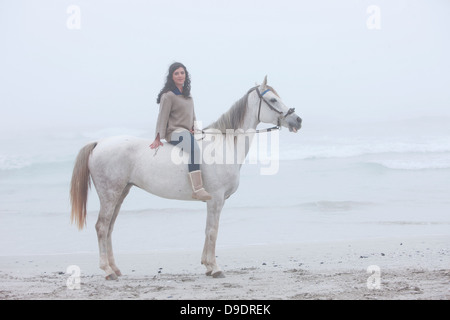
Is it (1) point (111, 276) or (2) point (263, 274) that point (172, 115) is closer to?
(1) point (111, 276)

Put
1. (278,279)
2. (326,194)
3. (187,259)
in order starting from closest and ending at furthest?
(278,279) < (187,259) < (326,194)

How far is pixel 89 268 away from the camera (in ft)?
22.0

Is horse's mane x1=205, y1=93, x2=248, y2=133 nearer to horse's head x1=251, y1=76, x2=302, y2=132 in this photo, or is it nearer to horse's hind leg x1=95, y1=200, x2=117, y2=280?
horse's head x1=251, y1=76, x2=302, y2=132

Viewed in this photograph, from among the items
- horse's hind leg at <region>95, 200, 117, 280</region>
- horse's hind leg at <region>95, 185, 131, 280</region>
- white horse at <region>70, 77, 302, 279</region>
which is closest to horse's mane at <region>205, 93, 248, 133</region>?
white horse at <region>70, 77, 302, 279</region>

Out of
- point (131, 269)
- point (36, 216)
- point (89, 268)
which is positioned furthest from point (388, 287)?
point (36, 216)

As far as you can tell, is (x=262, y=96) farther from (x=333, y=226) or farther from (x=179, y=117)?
(x=333, y=226)

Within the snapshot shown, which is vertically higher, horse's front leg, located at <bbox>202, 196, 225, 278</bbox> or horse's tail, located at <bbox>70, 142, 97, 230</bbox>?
horse's tail, located at <bbox>70, 142, 97, 230</bbox>

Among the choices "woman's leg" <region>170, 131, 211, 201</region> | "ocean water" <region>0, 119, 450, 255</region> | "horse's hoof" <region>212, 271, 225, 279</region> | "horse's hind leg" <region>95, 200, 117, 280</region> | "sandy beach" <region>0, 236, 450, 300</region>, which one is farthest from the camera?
"ocean water" <region>0, 119, 450, 255</region>

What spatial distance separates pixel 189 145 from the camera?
5.74 meters

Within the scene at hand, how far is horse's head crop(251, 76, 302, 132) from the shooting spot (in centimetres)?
572

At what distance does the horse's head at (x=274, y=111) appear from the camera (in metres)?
5.72

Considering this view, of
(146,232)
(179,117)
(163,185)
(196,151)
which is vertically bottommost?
(146,232)

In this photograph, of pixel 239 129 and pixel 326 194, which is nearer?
pixel 239 129

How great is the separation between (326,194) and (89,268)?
8930 millimetres
